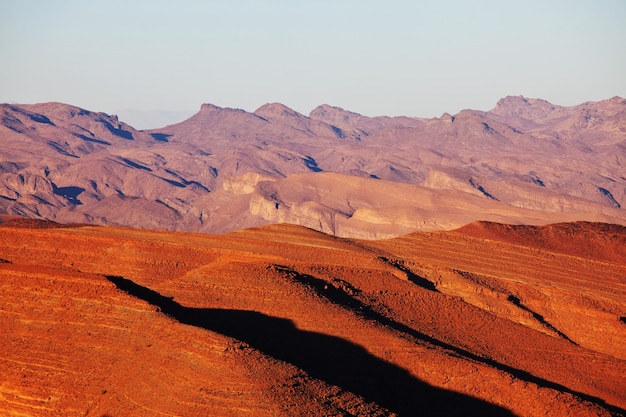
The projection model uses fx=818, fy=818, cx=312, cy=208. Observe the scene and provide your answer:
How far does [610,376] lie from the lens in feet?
109

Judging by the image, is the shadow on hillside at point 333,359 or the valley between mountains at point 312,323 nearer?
the valley between mountains at point 312,323

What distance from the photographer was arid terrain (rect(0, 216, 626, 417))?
24250 millimetres

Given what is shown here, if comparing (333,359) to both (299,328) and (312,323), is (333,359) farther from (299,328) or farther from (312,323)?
(312,323)

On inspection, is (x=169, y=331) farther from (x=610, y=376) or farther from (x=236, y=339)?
(x=610, y=376)

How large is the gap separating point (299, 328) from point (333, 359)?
269 centimetres

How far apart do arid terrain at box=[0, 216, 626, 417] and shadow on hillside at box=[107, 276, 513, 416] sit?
0.09 meters

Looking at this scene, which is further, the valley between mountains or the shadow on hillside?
the shadow on hillside

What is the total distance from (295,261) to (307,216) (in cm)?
10732

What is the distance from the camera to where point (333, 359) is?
2952cm

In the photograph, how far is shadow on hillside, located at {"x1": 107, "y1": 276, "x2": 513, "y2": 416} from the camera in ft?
88.8

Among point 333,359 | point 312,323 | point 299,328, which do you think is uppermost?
point 312,323

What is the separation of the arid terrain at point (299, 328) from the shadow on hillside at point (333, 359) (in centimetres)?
9

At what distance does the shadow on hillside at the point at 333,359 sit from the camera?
27078 mm

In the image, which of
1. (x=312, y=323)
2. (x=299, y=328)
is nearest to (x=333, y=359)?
(x=299, y=328)
